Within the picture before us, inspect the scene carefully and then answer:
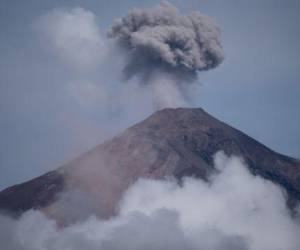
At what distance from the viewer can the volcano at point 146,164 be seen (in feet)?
290

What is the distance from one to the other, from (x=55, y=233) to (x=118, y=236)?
7.22m

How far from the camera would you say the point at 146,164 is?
90625 mm

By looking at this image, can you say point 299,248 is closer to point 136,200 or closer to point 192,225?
point 192,225

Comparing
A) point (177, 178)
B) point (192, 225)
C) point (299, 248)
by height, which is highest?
point (177, 178)

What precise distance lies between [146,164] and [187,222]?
8884 millimetres

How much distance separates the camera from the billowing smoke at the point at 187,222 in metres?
82.6

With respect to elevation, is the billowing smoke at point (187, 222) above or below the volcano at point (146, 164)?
below

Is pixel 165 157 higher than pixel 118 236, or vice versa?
pixel 165 157

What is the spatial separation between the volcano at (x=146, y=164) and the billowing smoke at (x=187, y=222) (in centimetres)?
140

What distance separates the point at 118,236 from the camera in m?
82.4

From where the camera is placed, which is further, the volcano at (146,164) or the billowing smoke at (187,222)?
the volcano at (146,164)

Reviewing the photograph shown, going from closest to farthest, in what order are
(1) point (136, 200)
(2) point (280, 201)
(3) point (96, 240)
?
(3) point (96, 240), (1) point (136, 200), (2) point (280, 201)

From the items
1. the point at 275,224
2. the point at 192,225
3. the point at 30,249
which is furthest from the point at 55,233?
the point at 275,224

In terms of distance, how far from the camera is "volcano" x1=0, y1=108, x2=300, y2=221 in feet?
290
